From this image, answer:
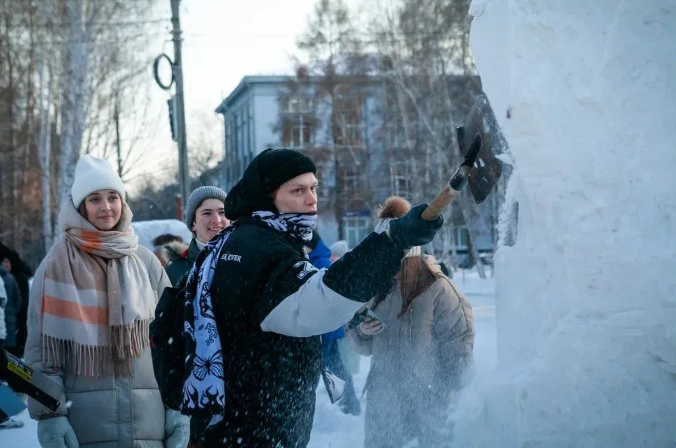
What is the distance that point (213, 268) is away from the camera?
2426 mm

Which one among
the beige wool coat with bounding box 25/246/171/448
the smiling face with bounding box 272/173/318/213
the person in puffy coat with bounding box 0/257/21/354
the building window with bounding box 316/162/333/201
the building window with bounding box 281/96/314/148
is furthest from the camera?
the building window with bounding box 316/162/333/201

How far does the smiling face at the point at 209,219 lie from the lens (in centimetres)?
459

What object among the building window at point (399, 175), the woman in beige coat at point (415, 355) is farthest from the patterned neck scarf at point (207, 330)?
the building window at point (399, 175)

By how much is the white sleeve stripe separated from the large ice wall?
137cm

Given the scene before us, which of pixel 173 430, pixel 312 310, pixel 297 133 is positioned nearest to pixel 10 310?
pixel 173 430

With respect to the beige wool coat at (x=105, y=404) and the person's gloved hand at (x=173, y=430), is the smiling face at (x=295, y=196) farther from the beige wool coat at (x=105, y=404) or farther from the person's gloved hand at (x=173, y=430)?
the person's gloved hand at (x=173, y=430)

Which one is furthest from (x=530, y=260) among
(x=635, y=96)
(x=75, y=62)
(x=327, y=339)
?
(x=75, y=62)

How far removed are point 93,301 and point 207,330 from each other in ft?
4.06

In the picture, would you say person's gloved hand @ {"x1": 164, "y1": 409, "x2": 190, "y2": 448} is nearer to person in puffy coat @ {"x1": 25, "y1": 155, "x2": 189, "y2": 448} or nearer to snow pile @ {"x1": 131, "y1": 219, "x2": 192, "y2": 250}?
person in puffy coat @ {"x1": 25, "y1": 155, "x2": 189, "y2": 448}

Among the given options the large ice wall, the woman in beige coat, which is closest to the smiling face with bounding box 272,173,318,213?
the large ice wall

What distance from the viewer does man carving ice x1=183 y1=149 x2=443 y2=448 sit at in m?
2.14

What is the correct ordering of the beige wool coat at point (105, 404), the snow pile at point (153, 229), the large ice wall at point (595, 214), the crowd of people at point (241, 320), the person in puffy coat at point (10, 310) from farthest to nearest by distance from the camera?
the snow pile at point (153, 229), the person in puffy coat at point (10, 310), the beige wool coat at point (105, 404), the large ice wall at point (595, 214), the crowd of people at point (241, 320)

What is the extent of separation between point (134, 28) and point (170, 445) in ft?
64.3

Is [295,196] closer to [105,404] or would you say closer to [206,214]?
[105,404]
